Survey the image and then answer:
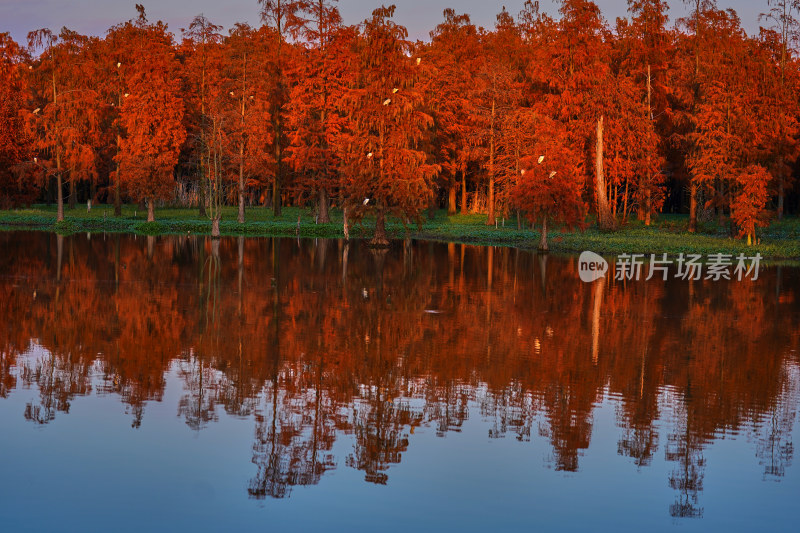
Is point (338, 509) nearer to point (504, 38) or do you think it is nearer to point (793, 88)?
point (793, 88)

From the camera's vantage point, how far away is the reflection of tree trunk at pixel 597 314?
1738 centimetres

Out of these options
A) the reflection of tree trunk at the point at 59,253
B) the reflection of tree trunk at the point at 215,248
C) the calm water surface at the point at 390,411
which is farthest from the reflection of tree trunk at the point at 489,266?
the reflection of tree trunk at the point at 59,253

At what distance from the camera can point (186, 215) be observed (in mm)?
68500

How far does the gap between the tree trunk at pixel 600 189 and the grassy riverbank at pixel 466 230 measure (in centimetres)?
87

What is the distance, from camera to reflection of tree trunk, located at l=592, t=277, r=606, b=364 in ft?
57.0

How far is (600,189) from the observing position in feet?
180

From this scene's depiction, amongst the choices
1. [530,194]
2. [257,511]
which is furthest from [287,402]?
[530,194]

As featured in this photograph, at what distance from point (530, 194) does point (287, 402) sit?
30.5 m

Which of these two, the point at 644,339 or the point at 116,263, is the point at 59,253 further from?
the point at 644,339

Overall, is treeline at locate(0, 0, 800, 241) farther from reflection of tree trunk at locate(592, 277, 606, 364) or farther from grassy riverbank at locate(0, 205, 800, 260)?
reflection of tree trunk at locate(592, 277, 606, 364)

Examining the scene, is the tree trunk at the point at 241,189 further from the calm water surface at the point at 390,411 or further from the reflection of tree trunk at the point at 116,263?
the calm water surface at the point at 390,411

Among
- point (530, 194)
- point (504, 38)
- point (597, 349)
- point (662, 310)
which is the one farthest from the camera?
point (504, 38)

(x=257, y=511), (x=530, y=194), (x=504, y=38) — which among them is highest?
(x=504, y=38)

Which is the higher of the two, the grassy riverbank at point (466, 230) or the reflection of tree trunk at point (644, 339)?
the grassy riverbank at point (466, 230)
